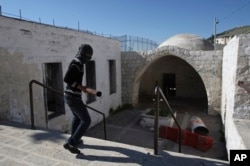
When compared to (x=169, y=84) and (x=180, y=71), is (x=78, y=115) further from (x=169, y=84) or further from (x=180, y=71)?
(x=169, y=84)

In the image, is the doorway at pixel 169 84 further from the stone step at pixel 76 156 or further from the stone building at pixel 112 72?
the stone step at pixel 76 156

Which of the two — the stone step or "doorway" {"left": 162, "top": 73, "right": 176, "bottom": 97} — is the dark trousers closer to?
the stone step

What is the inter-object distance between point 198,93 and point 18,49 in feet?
39.6

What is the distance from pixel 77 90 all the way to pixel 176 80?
12.6 m

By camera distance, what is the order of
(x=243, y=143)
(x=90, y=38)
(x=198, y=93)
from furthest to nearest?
(x=198, y=93) < (x=90, y=38) < (x=243, y=143)

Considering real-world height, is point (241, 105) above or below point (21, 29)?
below

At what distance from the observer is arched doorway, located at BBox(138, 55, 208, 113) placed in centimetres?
1422

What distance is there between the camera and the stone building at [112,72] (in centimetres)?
457

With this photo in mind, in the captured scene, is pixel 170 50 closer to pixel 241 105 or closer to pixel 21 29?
pixel 241 105

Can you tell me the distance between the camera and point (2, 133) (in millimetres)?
3564

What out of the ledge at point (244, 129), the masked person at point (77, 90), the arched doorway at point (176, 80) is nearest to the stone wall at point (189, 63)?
the arched doorway at point (176, 80)

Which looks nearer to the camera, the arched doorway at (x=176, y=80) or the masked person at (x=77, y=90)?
the masked person at (x=77, y=90)

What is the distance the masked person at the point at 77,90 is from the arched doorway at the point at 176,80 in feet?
35.6

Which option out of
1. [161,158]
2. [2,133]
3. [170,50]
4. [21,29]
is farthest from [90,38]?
[161,158]
